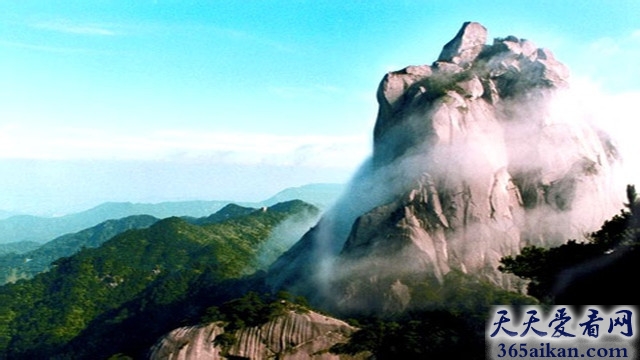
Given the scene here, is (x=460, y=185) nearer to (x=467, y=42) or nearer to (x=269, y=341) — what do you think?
(x=269, y=341)

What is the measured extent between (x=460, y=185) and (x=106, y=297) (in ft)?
379

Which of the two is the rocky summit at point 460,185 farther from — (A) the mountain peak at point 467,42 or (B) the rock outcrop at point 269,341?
(B) the rock outcrop at point 269,341

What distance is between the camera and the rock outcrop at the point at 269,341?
63781 millimetres

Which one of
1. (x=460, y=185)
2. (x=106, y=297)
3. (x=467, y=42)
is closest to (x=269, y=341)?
(x=460, y=185)

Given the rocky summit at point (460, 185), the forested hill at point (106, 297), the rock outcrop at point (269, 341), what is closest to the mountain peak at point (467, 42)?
the rocky summit at point (460, 185)

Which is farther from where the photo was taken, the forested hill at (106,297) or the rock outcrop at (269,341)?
the forested hill at (106,297)

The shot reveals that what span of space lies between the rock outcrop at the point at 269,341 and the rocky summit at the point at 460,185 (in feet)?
58.0

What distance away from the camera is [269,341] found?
65688 mm

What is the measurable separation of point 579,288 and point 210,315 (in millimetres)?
45276

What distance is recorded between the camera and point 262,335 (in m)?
66.2

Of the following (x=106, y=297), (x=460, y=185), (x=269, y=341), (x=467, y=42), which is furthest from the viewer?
(x=106, y=297)

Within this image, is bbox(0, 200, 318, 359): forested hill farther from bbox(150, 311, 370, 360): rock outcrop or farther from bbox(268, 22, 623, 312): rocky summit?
bbox(150, 311, 370, 360): rock outcrop

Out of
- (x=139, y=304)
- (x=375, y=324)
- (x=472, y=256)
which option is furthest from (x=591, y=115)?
(x=139, y=304)

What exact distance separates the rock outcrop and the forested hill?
139 ft
